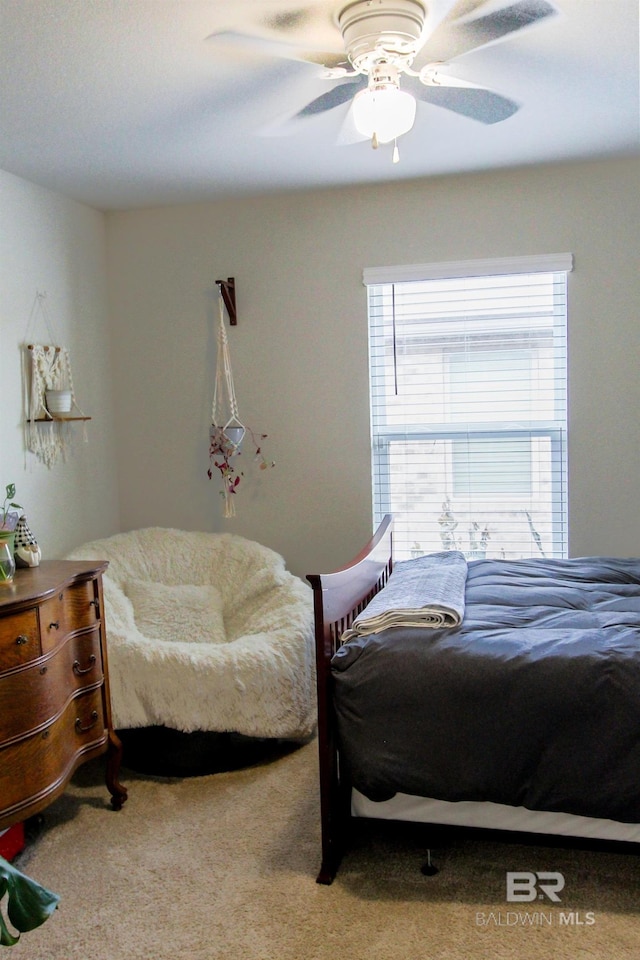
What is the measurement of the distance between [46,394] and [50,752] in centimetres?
178

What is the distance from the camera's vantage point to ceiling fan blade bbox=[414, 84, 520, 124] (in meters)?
2.55

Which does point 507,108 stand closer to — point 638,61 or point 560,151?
point 638,61

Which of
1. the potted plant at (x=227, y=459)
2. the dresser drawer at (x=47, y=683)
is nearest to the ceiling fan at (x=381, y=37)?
the dresser drawer at (x=47, y=683)

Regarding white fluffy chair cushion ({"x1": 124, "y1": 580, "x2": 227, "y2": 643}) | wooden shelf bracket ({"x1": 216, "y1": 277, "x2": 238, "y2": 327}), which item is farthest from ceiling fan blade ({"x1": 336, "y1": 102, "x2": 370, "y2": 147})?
white fluffy chair cushion ({"x1": 124, "y1": 580, "x2": 227, "y2": 643})

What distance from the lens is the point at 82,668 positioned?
9.14 ft

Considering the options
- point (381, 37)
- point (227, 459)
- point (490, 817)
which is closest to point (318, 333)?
point (227, 459)

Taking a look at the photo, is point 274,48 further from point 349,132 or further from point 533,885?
point 533,885

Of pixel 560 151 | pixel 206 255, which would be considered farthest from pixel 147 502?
pixel 560 151

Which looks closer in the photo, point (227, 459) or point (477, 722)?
point (477, 722)

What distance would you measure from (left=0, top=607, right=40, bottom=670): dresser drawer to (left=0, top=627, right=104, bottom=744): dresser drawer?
3 cm

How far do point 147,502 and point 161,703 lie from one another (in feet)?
5.41

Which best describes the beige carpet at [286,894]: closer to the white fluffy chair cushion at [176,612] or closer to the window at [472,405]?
the white fluffy chair cushion at [176,612]

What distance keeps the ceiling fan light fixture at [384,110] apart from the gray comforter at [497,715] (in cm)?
144

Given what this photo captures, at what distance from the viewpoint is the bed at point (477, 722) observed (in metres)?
2.11
